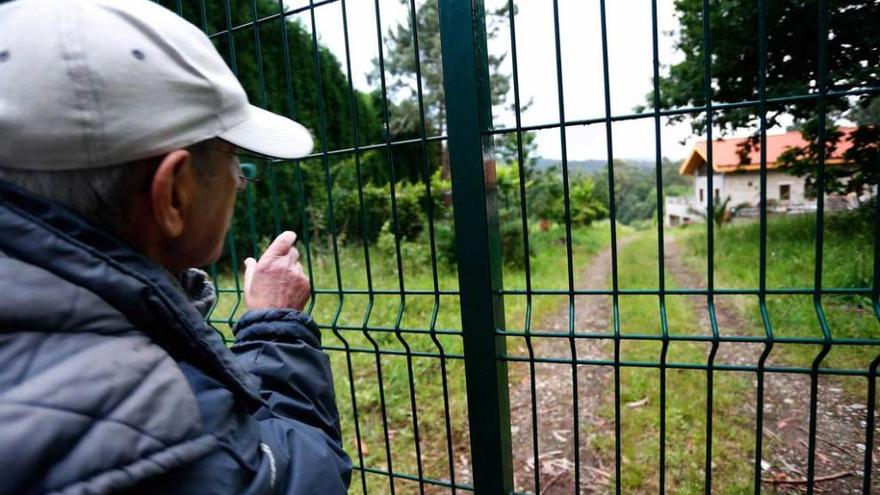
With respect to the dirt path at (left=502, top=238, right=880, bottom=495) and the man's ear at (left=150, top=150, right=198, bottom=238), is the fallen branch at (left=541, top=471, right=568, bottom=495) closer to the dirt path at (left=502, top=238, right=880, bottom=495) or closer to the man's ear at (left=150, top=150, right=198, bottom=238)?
the dirt path at (left=502, top=238, right=880, bottom=495)

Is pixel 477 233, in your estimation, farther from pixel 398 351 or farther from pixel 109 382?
pixel 109 382

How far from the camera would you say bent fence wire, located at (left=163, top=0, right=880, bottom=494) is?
142 centimetres

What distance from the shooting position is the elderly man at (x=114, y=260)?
24.7 inches

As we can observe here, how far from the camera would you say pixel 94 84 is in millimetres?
699

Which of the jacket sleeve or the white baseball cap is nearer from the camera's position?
the white baseball cap

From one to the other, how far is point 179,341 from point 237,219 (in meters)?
8.73

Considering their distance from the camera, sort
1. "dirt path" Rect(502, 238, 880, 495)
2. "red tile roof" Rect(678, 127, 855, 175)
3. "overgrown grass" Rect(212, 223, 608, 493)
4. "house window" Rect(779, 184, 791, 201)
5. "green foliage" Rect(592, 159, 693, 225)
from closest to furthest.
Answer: "overgrown grass" Rect(212, 223, 608, 493), "dirt path" Rect(502, 238, 880, 495), "red tile roof" Rect(678, 127, 855, 175), "house window" Rect(779, 184, 791, 201), "green foliage" Rect(592, 159, 693, 225)

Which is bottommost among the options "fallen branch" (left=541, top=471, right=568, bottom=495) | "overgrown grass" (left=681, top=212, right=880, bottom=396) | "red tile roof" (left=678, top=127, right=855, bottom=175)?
"fallen branch" (left=541, top=471, right=568, bottom=495)

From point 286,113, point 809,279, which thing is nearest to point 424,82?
point 286,113

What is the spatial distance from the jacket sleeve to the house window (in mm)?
8942

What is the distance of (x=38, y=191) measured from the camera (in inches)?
29.0

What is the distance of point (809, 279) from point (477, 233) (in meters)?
5.53

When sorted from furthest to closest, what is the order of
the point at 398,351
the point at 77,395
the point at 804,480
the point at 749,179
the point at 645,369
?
the point at 749,179
the point at 645,369
the point at 804,480
the point at 398,351
the point at 77,395

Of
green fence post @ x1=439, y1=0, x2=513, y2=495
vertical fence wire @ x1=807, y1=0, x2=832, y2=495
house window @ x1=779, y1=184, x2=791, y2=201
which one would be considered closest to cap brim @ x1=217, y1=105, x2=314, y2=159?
green fence post @ x1=439, y1=0, x2=513, y2=495
